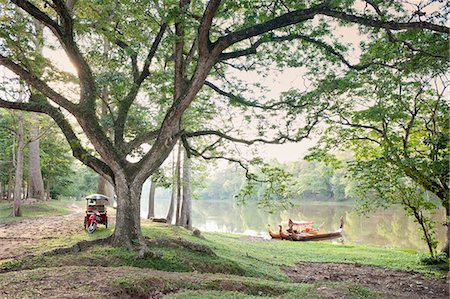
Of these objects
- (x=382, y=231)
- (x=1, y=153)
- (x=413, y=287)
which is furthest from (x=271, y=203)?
(x=1, y=153)

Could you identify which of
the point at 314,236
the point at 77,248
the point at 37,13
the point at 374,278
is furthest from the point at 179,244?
the point at 314,236

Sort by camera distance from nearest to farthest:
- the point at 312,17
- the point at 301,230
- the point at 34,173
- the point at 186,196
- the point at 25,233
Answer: the point at 312,17
the point at 25,233
the point at 186,196
the point at 34,173
the point at 301,230

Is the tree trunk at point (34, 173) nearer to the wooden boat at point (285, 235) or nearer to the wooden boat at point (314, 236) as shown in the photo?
the wooden boat at point (285, 235)

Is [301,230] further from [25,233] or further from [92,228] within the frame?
[25,233]

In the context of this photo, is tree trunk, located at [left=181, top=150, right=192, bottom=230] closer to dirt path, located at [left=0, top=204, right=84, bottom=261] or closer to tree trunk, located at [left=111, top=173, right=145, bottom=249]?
dirt path, located at [left=0, top=204, right=84, bottom=261]

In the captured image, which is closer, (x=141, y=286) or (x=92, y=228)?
(x=141, y=286)

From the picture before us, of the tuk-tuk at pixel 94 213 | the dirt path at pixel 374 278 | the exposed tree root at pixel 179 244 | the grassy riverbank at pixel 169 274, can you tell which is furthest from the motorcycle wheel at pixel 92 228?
the dirt path at pixel 374 278

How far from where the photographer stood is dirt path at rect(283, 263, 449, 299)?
682cm

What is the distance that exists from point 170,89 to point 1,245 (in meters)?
5.90

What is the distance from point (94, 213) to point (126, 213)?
136 inches

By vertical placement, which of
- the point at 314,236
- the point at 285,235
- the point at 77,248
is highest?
the point at 77,248

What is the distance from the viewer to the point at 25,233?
9922 mm

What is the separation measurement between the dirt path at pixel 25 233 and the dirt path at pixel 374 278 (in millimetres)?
6566

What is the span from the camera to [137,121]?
995cm
